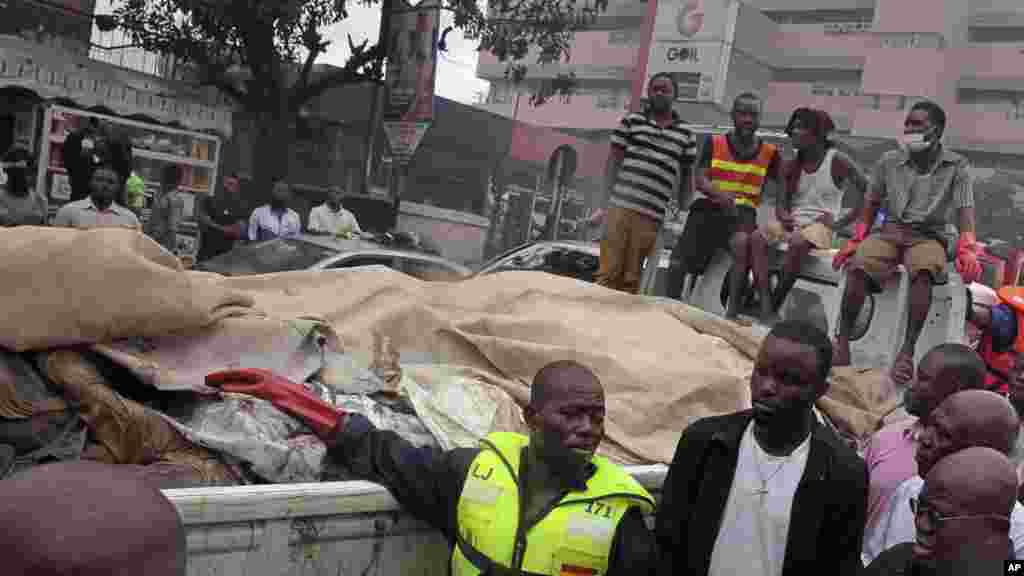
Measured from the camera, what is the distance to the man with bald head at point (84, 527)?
1043mm

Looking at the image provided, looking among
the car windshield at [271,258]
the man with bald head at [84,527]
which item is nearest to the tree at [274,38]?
the car windshield at [271,258]

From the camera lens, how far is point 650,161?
6.06 metres

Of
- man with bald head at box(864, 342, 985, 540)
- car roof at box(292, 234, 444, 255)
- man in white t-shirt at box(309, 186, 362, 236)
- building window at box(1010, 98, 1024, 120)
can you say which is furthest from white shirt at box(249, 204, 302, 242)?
building window at box(1010, 98, 1024, 120)

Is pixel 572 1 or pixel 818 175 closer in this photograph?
pixel 818 175

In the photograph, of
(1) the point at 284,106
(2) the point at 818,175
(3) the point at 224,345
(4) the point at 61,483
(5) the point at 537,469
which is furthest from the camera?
(1) the point at 284,106

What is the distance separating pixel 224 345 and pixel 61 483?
→ 213cm

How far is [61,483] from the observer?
1.11 metres

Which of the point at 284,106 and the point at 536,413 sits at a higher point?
the point at 284,106

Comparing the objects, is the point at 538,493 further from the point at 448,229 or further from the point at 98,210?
the point at 448,229

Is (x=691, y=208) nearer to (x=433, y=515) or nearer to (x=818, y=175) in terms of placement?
(x=818, y=175)

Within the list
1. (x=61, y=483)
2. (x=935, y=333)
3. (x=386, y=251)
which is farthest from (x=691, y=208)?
(x=61, y=483)

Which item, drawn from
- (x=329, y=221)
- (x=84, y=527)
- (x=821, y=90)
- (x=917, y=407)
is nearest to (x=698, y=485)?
(x=917, y=407)

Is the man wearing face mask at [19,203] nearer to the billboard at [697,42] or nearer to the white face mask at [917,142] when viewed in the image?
the white face mask at [917,142]

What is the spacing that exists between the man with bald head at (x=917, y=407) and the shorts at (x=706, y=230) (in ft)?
8.59
